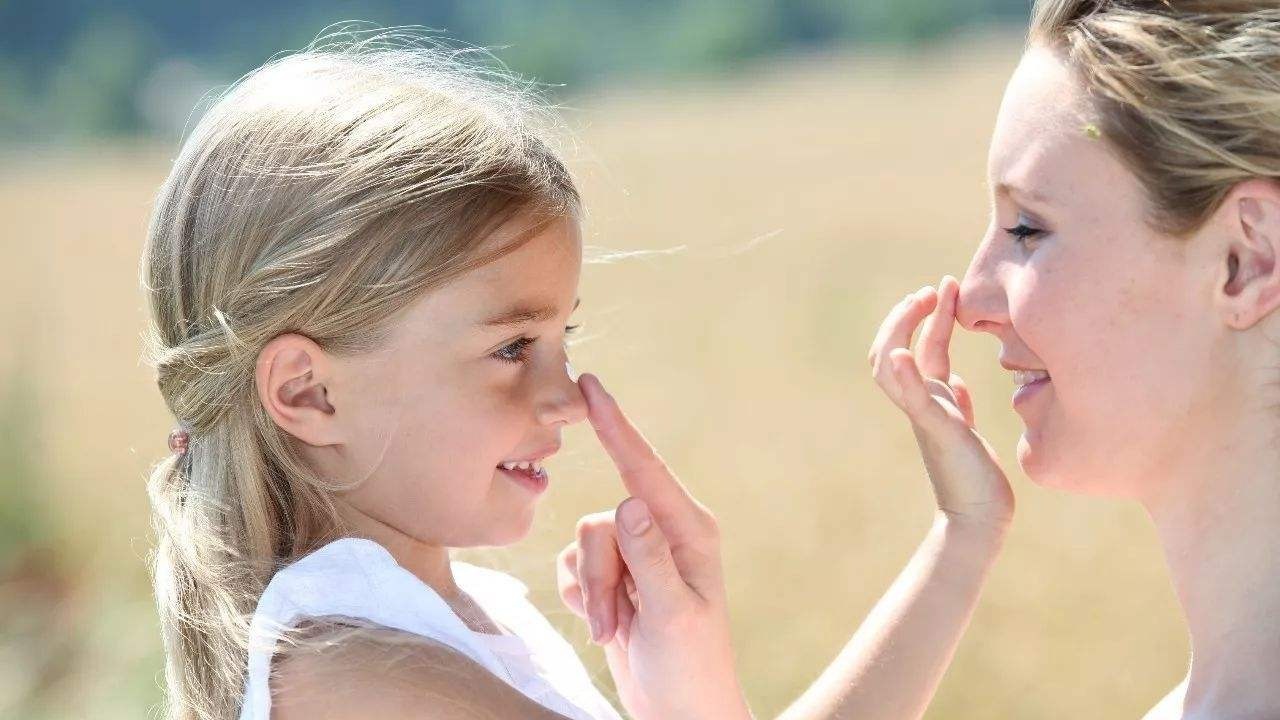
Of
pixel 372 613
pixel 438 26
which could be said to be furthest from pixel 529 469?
pixel 438 26

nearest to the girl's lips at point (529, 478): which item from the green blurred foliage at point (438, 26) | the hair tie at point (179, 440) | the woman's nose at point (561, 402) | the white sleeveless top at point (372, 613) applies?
the woman's nose at point (561, 402)

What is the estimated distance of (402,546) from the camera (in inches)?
94.4

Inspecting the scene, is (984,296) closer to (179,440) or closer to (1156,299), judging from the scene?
(1156,299)

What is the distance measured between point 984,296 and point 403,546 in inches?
40.7

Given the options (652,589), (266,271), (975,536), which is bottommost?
(975,536)

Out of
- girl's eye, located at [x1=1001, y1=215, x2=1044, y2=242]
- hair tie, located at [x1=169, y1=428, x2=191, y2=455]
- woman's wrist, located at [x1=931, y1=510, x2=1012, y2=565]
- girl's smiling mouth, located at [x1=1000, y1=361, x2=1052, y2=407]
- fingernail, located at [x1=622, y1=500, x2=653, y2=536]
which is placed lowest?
woman's wrist, located at [x1=931, y1=510, x2=1012, y2=565]

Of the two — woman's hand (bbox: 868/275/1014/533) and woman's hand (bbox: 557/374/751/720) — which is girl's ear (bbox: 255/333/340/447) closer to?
woman's hand (bbox: 557/374/751/720)

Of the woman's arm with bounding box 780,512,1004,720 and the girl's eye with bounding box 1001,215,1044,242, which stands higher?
the girl's eye with bounding box 1001,215,1044,242

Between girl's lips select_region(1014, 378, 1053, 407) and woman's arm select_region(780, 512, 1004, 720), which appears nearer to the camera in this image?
girl's lips select_region(1014, 378, 1053, 407)

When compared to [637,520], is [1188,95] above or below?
above

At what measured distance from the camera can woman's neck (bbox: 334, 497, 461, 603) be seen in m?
2.37

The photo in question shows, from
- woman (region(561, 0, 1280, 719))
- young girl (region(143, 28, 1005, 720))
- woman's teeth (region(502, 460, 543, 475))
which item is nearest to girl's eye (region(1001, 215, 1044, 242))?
woman (region(561, 0, 1280, 719))

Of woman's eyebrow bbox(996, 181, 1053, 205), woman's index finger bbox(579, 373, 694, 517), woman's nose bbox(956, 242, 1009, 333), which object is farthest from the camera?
woman's index finger bbox(579, 373, 694, 517)

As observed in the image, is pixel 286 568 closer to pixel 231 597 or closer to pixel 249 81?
pixel 231 597
